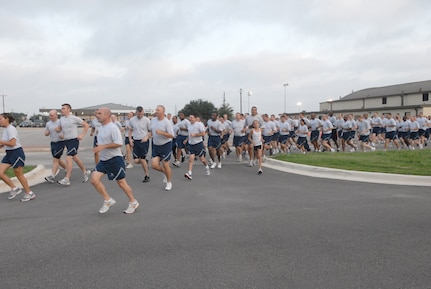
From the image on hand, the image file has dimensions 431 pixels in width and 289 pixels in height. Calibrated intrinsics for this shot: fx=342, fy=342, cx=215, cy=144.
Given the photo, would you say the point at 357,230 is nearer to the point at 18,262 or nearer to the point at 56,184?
the point at 18,262

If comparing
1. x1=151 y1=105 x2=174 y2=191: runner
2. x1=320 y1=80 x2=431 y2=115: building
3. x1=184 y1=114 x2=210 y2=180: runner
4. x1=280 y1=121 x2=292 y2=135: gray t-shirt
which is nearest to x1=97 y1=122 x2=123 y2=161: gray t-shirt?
x1=151 y1=105 x2=174 y2=191: runner

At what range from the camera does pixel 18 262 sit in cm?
371

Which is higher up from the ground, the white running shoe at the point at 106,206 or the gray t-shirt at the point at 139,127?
the gray t-shirt at the point at 139,127

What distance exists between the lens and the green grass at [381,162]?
928 centimetres

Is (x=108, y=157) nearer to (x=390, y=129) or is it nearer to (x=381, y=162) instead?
(x=381, y=162)

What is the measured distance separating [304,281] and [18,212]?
4.88 metres

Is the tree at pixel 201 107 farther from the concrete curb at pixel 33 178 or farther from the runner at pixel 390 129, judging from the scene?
the concrete curb at pixel 33 178

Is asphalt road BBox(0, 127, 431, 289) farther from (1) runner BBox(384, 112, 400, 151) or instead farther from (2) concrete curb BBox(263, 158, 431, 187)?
(1) runner BBox(384, 112, 400, 151)

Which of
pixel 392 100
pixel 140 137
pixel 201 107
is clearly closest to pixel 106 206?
pixel 140 137

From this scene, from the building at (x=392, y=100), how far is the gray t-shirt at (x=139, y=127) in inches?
1766

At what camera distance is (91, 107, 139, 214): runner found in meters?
5.45

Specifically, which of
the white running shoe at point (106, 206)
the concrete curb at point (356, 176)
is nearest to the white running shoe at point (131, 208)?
the white running shoe at point (106, 206)

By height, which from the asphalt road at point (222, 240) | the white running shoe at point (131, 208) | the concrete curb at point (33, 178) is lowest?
the asphalt road at point (222, 240)

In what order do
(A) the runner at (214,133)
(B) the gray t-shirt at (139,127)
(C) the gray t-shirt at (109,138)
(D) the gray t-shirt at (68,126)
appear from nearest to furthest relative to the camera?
(C) the gray t-shirt at (109,138)
(D) the gray t-shirt at (68,126)
(B) the gray t-shirt at (139,127)
(A) the runner at (214,133)
